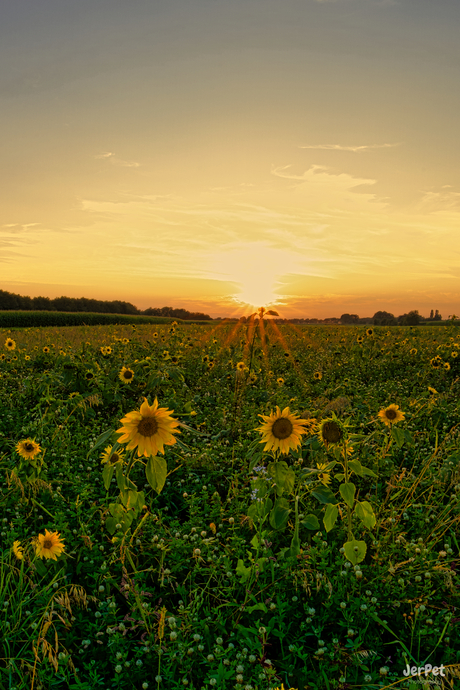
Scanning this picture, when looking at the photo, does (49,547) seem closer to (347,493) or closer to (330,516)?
(330,516)

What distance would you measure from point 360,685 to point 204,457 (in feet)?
7.08

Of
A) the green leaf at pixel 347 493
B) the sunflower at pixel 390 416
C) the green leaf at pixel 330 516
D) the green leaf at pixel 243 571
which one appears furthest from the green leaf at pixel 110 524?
the sunflower at pixel 390 416

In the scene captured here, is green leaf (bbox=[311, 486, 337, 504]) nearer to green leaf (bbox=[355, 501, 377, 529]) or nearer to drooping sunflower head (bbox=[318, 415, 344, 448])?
green leaf (bbox=[355, 501, 377, 529])

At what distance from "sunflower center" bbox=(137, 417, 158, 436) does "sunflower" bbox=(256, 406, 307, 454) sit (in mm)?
632

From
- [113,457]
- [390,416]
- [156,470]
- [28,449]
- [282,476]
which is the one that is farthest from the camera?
[390,416]

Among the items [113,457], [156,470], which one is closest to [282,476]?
[156,470]

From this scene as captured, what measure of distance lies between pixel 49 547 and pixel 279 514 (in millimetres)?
1318

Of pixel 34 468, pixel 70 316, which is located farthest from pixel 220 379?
pixel 70 316

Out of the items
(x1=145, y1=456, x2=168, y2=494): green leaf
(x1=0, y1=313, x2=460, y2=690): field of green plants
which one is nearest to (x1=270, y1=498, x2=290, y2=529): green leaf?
(x1=0, y1=313, x2=460, y2=690): field of green plants

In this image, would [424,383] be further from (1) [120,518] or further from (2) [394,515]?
(1) [120,518]

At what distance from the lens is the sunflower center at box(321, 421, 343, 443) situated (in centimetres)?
223

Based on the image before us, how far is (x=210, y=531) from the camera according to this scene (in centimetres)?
274

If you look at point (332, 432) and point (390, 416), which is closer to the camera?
point (332, 432)

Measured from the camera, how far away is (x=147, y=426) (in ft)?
6.88
